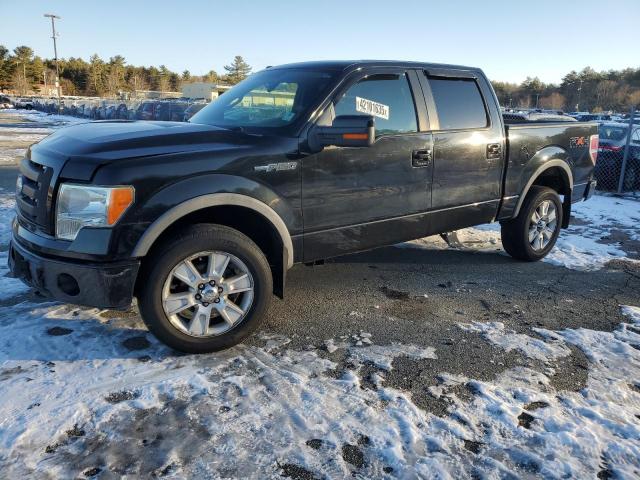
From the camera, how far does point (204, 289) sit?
3.30 metres

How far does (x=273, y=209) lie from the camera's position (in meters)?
3.48

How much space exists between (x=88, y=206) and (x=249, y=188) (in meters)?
0.97

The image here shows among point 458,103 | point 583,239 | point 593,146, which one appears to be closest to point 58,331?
point 458,103

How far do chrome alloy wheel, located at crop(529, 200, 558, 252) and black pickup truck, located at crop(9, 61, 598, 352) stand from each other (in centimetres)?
94

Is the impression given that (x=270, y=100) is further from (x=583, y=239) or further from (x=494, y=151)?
(x=583, y=239)

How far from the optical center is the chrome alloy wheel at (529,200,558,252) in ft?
18.5

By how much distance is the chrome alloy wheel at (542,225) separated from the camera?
221 inches

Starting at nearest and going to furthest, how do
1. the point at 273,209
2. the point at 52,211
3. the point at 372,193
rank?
the point at 52,211 → the point at 273,209 → the point at 372,193

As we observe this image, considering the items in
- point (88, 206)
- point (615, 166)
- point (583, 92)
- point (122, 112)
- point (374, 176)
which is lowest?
point (615, 166)

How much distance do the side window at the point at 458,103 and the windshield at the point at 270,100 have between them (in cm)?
112

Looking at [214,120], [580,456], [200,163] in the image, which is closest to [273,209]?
[200,163]

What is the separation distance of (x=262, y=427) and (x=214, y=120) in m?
2.57

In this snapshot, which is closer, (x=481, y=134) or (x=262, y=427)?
(x=262, y=427)

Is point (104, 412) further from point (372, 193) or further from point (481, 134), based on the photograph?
point (481, 134)
